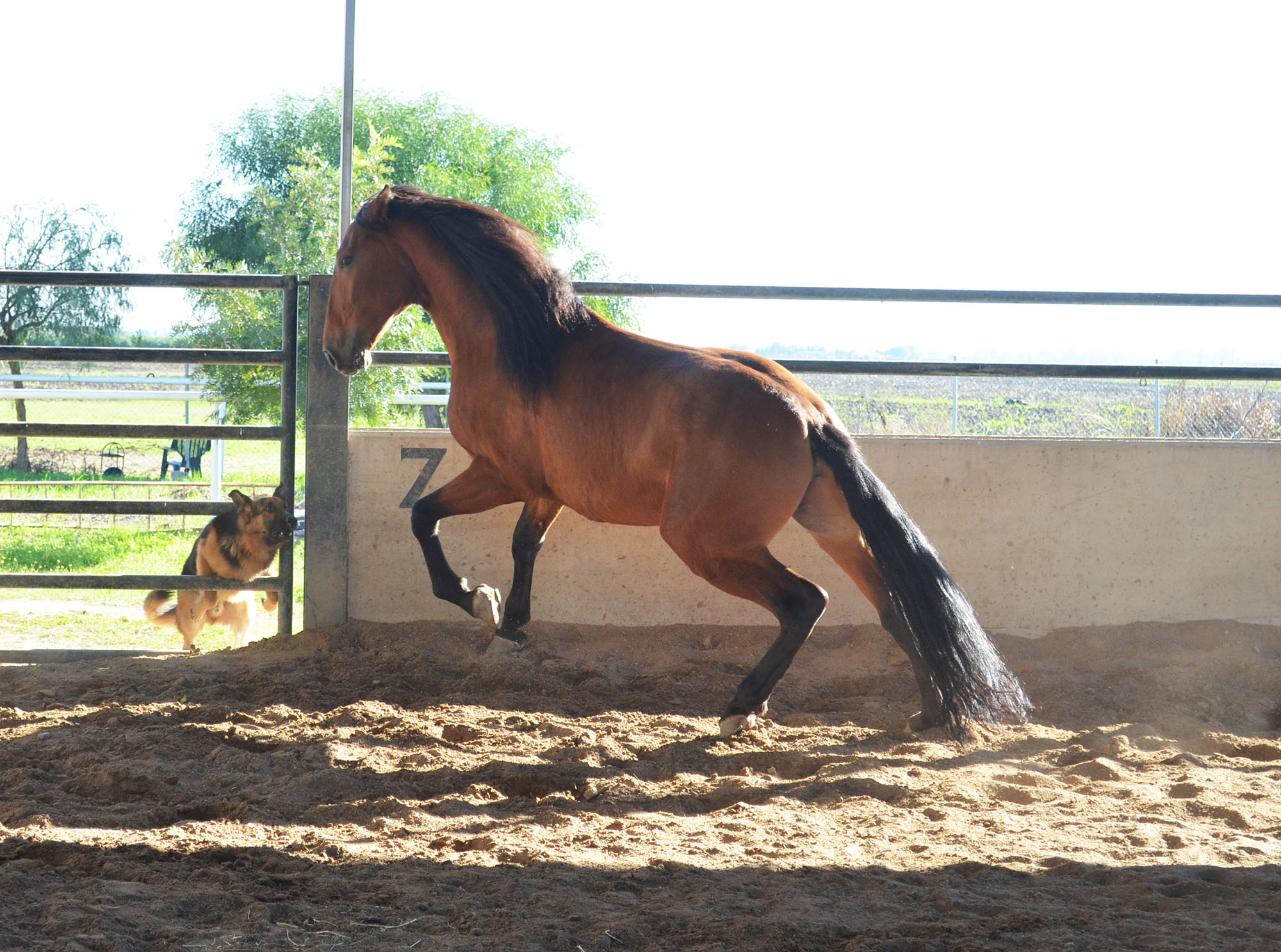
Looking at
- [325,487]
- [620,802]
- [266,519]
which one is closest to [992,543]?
[620,802]

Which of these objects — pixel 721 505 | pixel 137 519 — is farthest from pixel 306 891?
pixel 137 519

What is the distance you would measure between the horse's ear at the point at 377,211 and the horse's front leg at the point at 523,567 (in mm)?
1558

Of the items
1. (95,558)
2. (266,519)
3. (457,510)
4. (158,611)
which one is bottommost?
(95,558)

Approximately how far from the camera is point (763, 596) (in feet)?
12.6

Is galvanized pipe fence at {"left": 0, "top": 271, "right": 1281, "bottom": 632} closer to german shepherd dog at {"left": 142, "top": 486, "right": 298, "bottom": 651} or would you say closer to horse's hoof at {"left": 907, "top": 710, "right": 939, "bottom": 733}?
german shepherd dog at {"left": 142, "top": 486, "right": 298, "bottom": 651}

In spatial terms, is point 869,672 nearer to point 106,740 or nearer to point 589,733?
point 589,733

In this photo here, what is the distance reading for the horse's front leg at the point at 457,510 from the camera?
4617 millimetres

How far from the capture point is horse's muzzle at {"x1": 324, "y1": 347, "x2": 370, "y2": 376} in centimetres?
479

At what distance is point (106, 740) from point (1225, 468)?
5572 millimetres

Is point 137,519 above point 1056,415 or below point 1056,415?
below

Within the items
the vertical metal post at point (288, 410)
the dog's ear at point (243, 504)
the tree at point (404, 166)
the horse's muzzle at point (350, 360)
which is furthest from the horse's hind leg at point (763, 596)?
the tree at point (404, 166)

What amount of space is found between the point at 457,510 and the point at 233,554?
1592mm

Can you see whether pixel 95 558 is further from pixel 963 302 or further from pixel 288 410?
pixel 963 302

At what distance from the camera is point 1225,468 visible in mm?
5418
